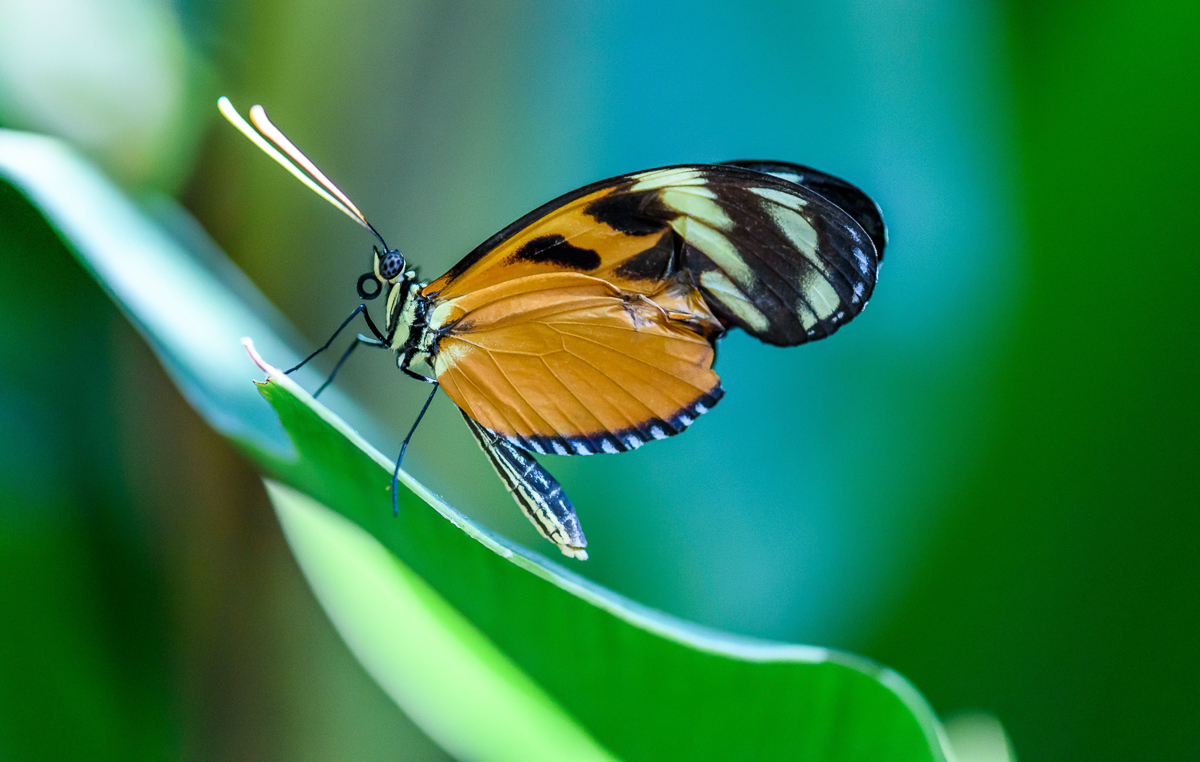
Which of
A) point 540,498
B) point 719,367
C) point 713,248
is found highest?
point 713,248

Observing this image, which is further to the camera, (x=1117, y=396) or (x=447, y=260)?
(x=447, y=260)

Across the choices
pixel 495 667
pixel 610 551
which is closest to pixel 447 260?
pixel 610 551

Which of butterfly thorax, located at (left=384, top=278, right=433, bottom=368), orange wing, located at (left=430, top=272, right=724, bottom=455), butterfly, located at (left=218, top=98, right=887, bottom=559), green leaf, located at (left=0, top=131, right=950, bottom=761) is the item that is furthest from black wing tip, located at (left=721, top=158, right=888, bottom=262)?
green leaf, located at (left=0, top=131, right=950, bottom=761)

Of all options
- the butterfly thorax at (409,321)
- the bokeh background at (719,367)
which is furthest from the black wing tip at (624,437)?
the bokeh background at (719,367)

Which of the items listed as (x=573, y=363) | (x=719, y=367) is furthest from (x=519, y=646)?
(x=719, y=367)

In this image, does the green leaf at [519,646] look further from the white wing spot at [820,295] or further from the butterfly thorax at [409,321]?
the white wing spot at [820,295]

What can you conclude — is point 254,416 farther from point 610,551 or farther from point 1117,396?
point 1117,396

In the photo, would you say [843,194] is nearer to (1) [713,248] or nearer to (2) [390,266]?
(1) [713,248]
